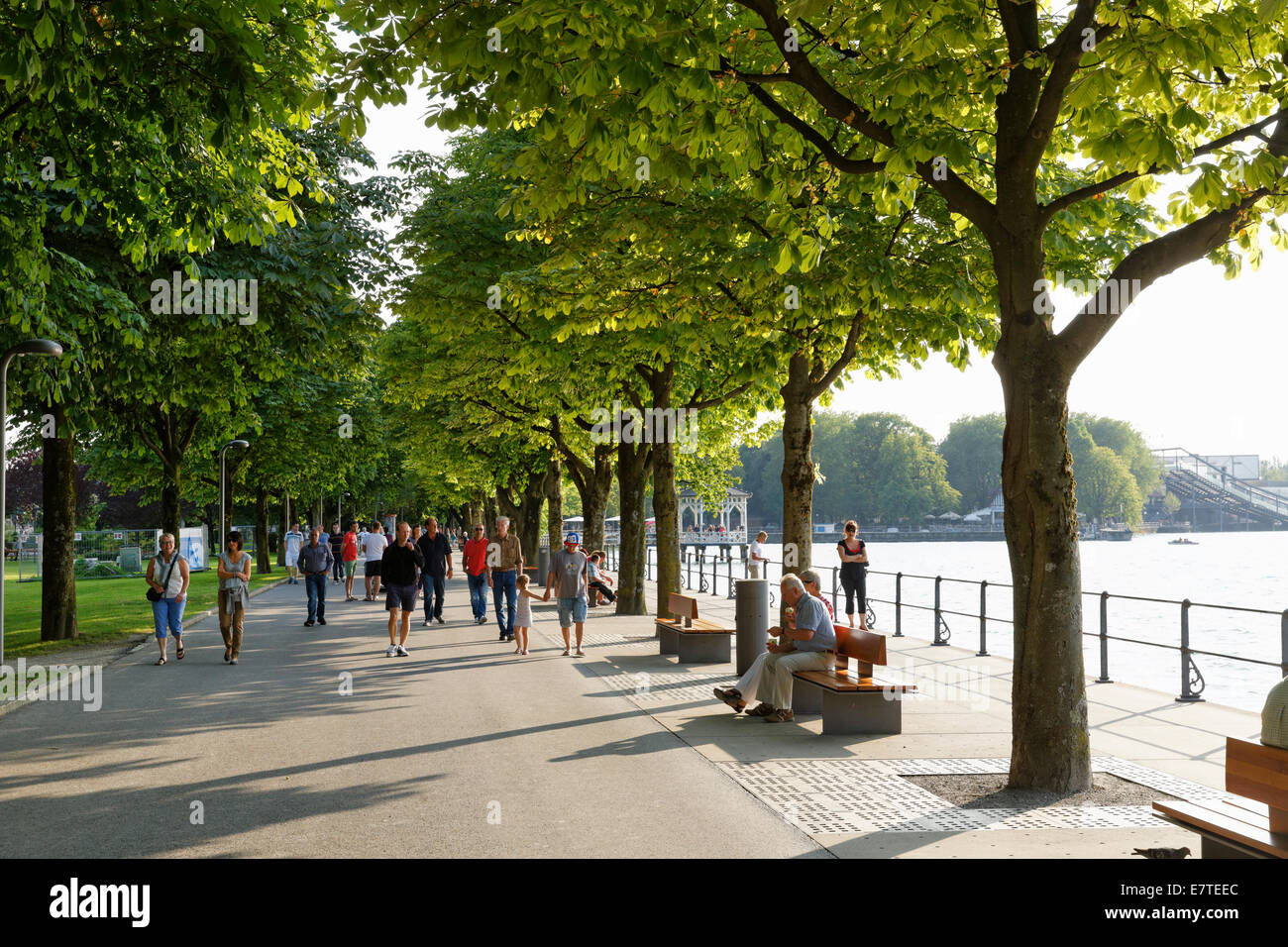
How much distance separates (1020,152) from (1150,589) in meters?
46.7

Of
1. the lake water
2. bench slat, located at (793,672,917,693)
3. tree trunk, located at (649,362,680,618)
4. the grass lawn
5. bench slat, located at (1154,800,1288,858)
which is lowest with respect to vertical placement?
the lake water

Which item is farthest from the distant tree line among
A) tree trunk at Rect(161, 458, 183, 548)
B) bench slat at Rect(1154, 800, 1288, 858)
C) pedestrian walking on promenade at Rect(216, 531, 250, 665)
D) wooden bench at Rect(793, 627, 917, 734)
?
bench slat at Rect(1154, 800, 1288, 858)

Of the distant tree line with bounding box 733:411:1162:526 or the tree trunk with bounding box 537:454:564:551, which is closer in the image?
the tree trunk with bounding box 537:454:564:551

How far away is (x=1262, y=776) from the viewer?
5020mm

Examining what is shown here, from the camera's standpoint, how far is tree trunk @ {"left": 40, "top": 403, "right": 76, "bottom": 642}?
18.1 meters

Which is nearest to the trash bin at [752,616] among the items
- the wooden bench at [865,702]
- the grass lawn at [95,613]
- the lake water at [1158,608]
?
the wooden bench at [865,702]

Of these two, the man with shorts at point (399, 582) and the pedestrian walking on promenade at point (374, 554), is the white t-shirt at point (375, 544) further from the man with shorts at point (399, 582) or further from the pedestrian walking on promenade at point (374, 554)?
the man with shorts at point (399, 582)

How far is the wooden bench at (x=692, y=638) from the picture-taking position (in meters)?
15.7

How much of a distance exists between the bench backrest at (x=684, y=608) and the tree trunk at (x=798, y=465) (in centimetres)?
230

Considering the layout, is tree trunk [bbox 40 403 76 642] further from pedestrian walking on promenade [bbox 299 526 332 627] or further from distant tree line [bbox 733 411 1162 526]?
distant tree line [bbox 733 411 1162 526]

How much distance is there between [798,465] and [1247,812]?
8.64 metres

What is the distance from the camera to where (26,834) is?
666 centimetres

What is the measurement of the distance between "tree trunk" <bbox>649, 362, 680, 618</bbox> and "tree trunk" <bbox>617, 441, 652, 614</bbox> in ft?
8.65

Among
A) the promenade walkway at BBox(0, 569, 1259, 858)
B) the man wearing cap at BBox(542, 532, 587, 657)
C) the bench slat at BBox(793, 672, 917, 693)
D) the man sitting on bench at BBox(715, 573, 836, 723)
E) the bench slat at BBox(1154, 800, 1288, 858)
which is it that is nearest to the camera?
the bench slat at BBox(1154, 800, 1288, 858)
